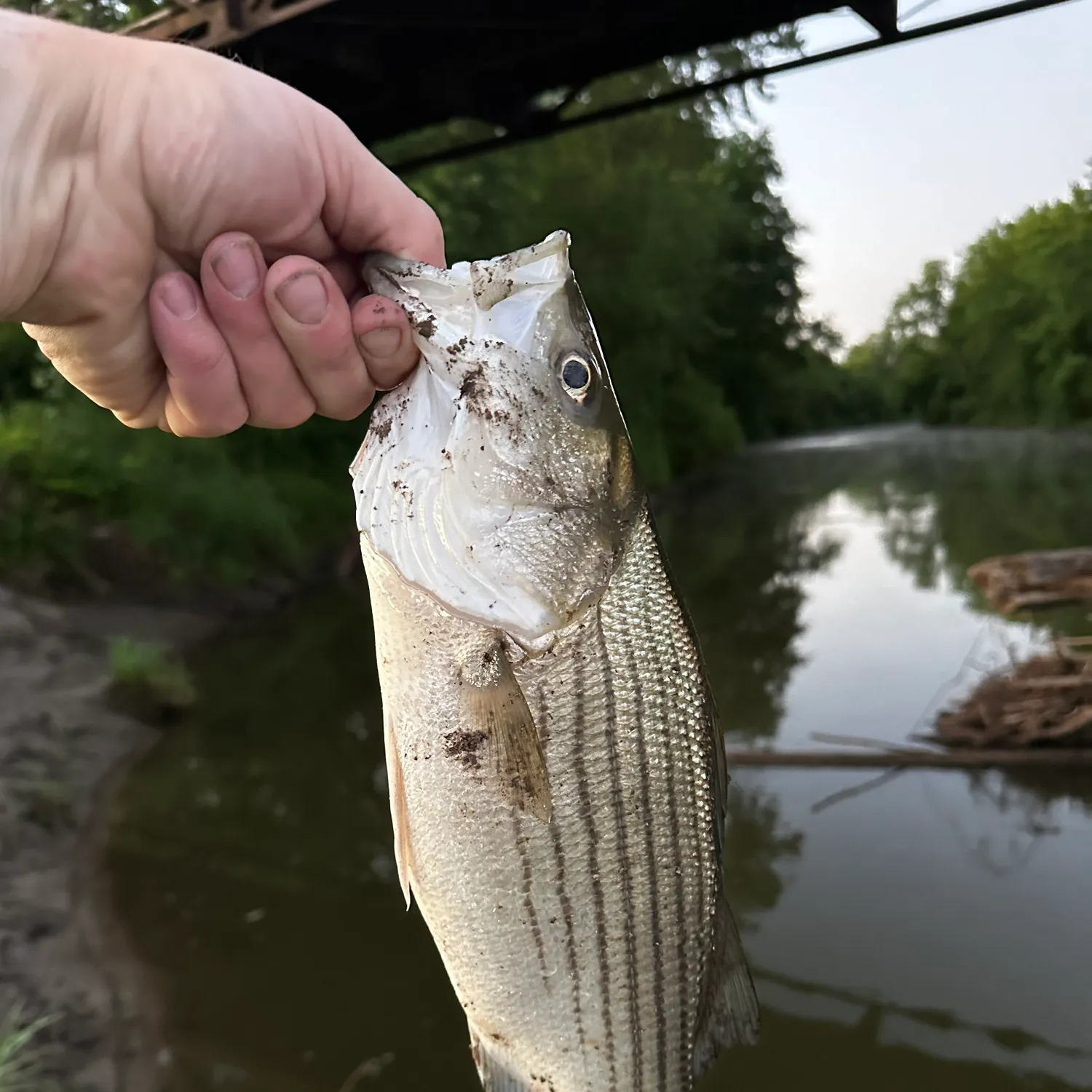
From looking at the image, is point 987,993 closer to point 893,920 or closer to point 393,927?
point 893,920

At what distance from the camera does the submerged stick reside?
6.13 m

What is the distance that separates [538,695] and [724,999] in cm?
77

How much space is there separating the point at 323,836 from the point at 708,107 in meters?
21.9

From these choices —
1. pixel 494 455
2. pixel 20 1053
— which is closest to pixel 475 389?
pixel 494 455

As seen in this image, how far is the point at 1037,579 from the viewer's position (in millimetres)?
8922

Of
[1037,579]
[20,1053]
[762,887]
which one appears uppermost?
[1037,579]

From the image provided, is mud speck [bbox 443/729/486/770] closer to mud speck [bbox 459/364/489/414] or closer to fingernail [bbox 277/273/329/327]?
mud speck [bbox 459/364/489/414]

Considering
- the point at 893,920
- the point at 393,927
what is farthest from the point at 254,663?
the point at 893,920

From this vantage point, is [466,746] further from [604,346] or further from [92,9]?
[604,346]

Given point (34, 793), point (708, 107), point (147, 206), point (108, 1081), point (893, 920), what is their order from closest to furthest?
point (147, 206) → point (108, 1081) → point (893, 920) → point (34, 793) → point (708, 107)

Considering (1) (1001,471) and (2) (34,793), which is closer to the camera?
(2) (34,793)

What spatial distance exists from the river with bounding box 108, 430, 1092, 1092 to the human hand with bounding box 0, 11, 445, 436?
3.74 meters

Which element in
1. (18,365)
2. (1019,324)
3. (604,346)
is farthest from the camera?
(1019,324)

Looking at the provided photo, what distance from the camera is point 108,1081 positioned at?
381cm
